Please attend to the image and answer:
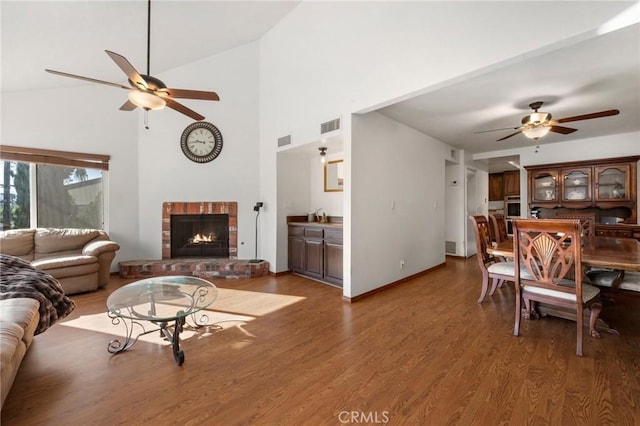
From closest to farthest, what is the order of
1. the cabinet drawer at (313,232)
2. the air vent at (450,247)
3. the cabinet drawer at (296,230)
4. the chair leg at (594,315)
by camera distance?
the chair leg at (594,315), the cabinet drawer at (313,232), the cabinet drawer at (296,230), the air vent at (450,247)

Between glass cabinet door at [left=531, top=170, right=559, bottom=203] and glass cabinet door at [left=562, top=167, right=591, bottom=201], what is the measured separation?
0.13m

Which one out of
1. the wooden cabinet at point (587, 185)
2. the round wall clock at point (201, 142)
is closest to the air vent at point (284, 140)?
A: the round wall clock at point (201, 142)

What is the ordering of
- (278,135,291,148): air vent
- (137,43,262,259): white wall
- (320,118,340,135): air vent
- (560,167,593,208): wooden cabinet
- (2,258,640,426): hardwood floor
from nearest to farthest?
1. (2,258,640,426): hardwood floor
2. (320,118,340,135): air vent
3. (278,135,291,148): air vent
4. (137,43,262,259): white wall
5. (560,167,593,208): wooden cabinet

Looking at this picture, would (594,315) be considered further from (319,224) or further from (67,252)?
(67,252)

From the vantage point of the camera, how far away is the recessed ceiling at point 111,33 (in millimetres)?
2816

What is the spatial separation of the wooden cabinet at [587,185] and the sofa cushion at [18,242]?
832cm

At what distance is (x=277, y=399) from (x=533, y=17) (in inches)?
123

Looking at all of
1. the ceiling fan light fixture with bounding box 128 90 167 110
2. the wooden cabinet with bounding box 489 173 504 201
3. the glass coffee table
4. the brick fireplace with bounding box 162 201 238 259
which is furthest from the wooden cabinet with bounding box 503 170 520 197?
the ceiling fan light fixture with bounding box 128 90 167 110

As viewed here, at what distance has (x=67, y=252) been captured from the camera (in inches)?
154

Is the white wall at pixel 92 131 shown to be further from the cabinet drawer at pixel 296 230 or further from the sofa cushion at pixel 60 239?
the cabinet drawer at pixel 296 230

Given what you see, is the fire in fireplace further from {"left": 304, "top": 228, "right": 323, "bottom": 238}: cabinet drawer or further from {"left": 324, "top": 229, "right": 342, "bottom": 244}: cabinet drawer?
{"left": 324, "top": 229, "right": 342, "bottom": 244}: cabinet drawer

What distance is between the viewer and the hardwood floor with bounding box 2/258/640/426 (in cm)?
153

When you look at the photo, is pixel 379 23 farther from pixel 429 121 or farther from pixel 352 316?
pixel 352 316

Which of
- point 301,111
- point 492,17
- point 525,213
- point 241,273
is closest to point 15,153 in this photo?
point 241,273
